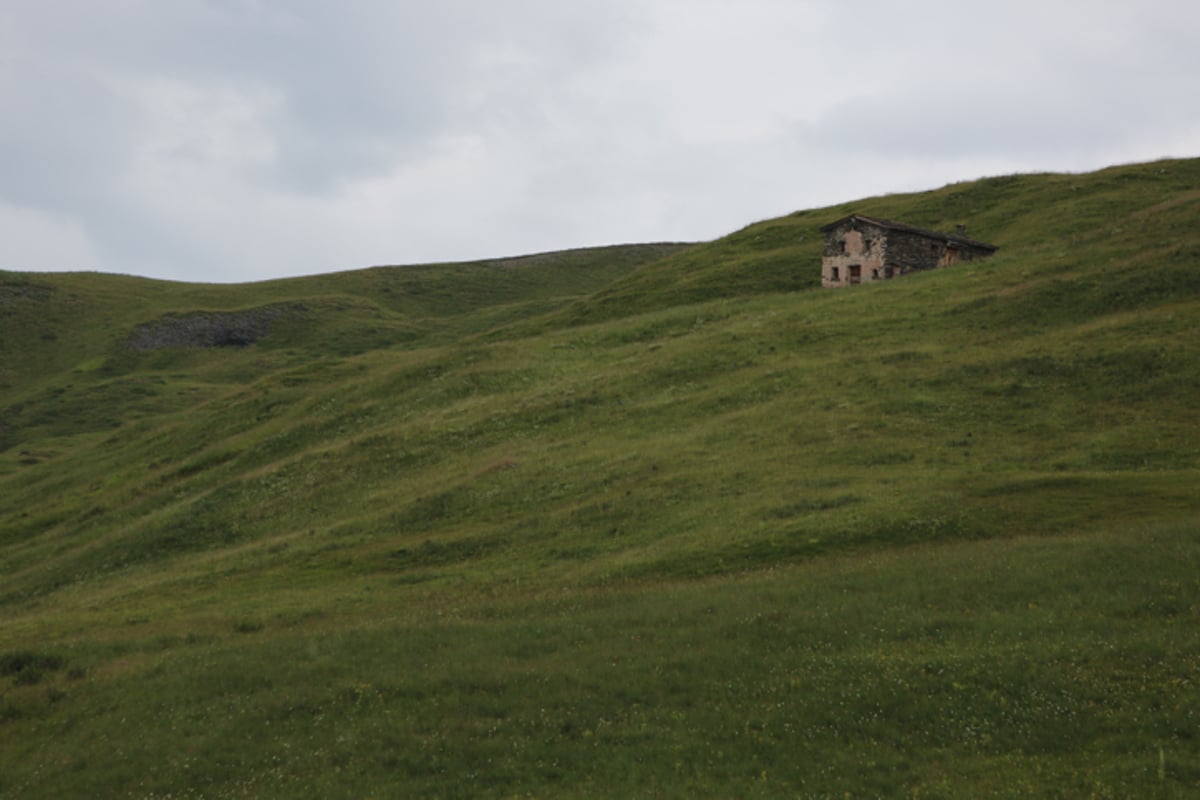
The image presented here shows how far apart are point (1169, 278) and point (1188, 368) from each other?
44.7 feet

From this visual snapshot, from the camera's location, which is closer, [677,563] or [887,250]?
[677,563]

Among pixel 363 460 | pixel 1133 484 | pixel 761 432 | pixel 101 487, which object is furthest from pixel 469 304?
pixel 1133 484

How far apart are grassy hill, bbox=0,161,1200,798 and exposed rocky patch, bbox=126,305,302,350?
60707mm

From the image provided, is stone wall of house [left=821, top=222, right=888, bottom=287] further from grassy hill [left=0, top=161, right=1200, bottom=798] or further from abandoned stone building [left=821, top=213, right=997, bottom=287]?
grassy hill [left=0, top=161, right=1200, bottom=798]

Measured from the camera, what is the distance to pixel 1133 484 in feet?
97.1

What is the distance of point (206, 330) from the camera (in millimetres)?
138875

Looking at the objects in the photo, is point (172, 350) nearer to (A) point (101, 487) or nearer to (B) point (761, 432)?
(A) point (101, 487)

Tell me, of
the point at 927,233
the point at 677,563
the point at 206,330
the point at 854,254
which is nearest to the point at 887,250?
the point at 854,254

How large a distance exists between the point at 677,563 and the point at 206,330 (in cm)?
12695

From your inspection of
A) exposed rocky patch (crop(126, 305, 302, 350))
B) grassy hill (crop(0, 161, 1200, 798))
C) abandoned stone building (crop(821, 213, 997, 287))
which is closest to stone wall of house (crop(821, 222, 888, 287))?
abandoned stone building (crop(821, 213, 997, 287))

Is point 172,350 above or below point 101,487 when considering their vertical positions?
above

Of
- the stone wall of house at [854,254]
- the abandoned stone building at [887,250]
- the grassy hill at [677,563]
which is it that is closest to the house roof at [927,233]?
the abandoned stone building at [887,250]

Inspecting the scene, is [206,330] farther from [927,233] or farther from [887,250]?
[927,233]

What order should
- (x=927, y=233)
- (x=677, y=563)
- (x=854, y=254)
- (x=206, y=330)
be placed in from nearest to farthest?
(x=677, y=563), (x=927, y=233), (x=854, y=254), (x=206, y=330)
